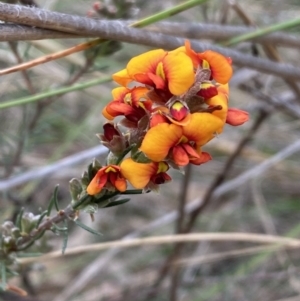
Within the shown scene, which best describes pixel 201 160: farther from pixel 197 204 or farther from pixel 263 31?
pixel 197 204

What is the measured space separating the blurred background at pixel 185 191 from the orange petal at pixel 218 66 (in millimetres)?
747

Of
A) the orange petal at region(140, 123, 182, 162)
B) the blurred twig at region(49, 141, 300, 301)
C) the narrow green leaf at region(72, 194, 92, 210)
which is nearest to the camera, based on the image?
the orange petal at region(140, 123, 182, 162)

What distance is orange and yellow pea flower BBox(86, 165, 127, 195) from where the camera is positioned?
60cm

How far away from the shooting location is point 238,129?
6.88 ft

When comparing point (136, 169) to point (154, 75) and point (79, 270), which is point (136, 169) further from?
point (79, 270)

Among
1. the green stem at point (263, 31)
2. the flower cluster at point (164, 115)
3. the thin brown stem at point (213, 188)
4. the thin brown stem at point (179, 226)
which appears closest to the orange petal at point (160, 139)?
the flower cluster at point (164, 115)

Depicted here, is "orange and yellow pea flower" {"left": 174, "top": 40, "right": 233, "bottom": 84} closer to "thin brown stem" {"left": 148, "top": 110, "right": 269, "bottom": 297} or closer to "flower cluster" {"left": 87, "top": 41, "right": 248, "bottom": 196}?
"flower cluster" {"left": 87, "top": 41, "right": 248, "bottom": 196}

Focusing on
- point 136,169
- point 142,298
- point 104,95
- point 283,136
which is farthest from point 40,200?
point 136,169

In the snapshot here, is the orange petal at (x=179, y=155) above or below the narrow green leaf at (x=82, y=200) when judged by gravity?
above

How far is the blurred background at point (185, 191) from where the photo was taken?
5.20 feet

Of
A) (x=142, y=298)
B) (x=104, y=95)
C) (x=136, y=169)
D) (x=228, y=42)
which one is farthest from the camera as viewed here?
(x=104, y=95)

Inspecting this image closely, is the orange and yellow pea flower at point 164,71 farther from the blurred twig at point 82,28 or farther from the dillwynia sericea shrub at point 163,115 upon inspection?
the blurred twig at point 82,28

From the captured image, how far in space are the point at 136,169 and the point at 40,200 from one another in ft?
5.52

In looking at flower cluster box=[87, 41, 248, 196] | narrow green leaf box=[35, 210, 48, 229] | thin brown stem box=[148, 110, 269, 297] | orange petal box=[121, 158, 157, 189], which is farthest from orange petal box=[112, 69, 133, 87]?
thin brown stem box=[148, 110, 269, 297]
